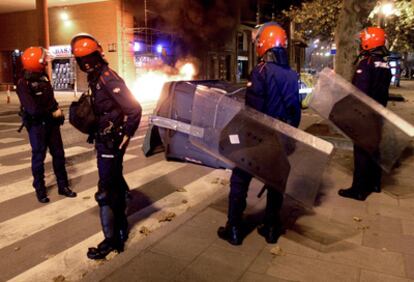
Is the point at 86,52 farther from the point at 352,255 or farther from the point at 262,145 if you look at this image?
the point at 352,255

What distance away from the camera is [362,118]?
4832mm

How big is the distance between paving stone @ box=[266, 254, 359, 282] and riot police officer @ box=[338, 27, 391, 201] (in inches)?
77.5

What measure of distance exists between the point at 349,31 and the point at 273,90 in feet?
21.2

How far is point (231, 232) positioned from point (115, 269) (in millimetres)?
1088

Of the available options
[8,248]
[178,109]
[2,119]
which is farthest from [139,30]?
[8,248]

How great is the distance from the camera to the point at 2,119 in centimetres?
1357

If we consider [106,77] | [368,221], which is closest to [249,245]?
[368,221]

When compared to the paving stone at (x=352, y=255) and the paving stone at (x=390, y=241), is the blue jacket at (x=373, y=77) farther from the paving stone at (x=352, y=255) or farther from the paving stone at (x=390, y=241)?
the paving stone at (x=352, y=255)

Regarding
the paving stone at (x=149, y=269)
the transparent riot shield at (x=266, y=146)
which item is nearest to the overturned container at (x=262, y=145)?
the transparent riot shield at (x=266, y=146)

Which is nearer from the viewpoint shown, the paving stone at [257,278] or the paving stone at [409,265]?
the paving stone at [257,278]

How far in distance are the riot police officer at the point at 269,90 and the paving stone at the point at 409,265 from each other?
1.27 m

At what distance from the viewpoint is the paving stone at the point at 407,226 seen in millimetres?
4199

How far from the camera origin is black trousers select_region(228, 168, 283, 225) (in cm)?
369

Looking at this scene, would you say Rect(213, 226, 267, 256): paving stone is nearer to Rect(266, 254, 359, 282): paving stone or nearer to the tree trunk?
Rect(266, 254, 359, 282): paving stone
